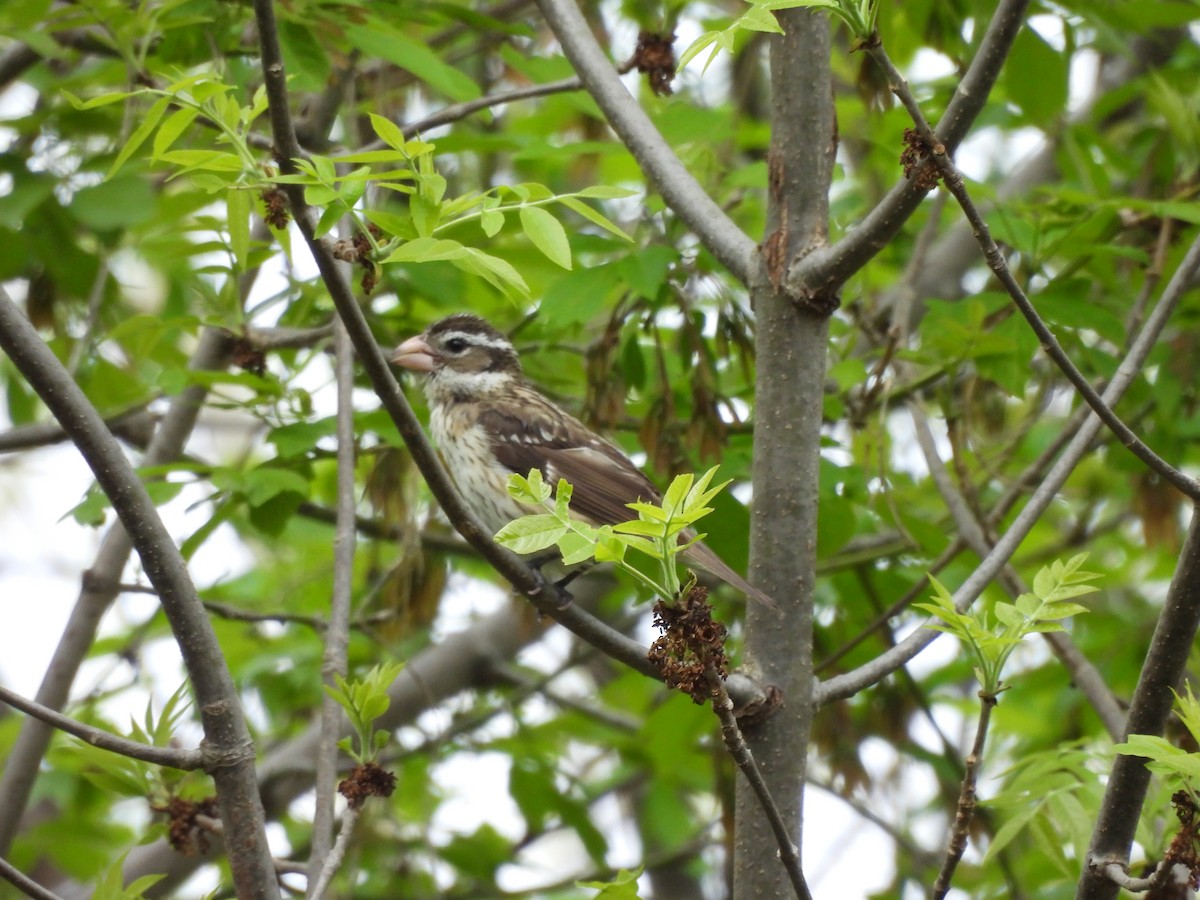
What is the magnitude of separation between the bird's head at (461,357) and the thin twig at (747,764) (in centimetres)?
309

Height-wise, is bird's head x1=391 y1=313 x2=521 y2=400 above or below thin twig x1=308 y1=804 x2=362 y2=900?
above

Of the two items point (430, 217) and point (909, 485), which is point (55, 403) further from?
point (909, 485)

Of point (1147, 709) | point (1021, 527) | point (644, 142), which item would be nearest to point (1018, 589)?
point (1021, 527)

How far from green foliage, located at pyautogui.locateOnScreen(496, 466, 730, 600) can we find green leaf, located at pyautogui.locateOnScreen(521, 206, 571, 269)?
1.73 feet

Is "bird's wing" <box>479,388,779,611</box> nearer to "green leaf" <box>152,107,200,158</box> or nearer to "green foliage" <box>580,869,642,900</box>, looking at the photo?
"green foliage" <box>580,869,642,900</box>

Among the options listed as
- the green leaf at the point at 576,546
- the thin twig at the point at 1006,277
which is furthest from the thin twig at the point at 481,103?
the green leaf at the point at 576,546

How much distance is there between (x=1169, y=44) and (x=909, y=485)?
3.02m

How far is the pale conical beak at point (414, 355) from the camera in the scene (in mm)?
5742

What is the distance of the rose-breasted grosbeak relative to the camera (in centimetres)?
552

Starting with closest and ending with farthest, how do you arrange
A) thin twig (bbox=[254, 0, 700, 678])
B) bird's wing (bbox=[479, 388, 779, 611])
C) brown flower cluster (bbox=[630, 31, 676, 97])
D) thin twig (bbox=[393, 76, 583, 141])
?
thin twig (bbox=[254, 0, 700, 678])
thin twig (bbox=[393, 76, 583, 141])
brown flower cluster (bbox=[630, 31, 676, 97])
bird's wing (bbox=[479, 388, 779, 611])

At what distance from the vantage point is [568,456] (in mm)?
5727

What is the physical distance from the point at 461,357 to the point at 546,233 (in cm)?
303

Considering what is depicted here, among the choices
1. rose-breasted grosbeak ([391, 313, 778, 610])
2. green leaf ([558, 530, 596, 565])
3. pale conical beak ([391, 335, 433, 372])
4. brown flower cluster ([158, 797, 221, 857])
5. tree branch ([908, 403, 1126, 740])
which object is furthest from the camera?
pale conical beak ([391, 335, 433, 372])

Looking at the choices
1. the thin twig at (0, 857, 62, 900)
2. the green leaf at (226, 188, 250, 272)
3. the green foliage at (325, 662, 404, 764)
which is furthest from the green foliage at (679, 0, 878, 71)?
the thin twig at (0, 857, 62, 900)
